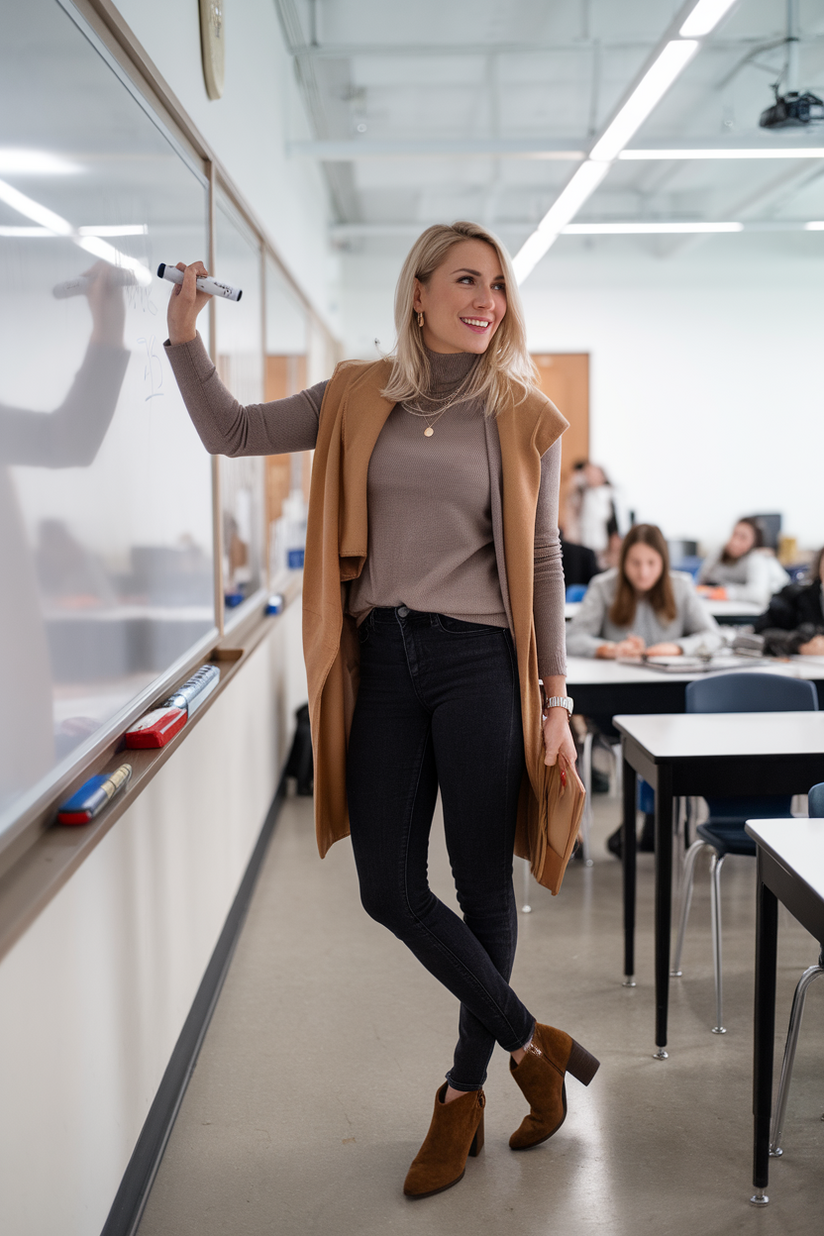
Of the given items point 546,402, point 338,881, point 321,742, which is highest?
point 546,402

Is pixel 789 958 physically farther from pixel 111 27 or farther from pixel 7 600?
pixel 111 27

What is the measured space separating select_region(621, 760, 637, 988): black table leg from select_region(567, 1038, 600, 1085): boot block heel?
690 millimetres

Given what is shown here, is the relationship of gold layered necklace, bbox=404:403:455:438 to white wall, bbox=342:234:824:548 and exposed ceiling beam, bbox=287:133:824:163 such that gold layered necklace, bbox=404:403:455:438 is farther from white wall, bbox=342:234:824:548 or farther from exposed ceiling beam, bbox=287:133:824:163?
white wall, bbox=342:234:824:548

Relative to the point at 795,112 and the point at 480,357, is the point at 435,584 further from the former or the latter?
the point at 795,112

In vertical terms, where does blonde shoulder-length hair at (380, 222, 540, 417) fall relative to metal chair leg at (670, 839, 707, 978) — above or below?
above

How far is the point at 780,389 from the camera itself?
30.3ft

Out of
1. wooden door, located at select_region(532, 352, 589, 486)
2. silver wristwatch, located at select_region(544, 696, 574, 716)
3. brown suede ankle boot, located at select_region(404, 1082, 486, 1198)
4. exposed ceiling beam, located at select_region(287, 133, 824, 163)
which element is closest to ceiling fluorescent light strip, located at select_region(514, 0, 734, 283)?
exposed ceiling beam, located at select_region(287, 133, 824, 163)

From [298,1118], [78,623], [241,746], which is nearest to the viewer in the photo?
[78,623]

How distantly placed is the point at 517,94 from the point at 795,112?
6.76 feet

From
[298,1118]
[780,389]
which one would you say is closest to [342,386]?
[298,1118]

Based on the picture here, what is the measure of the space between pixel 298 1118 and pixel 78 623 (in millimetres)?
1208

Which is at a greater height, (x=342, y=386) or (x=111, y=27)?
(x=111, y=27)

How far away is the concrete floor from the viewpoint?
1.82 m

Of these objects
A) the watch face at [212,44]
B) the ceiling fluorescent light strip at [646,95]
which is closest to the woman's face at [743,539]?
the ceiling fluorescent light strip at [646,95]
